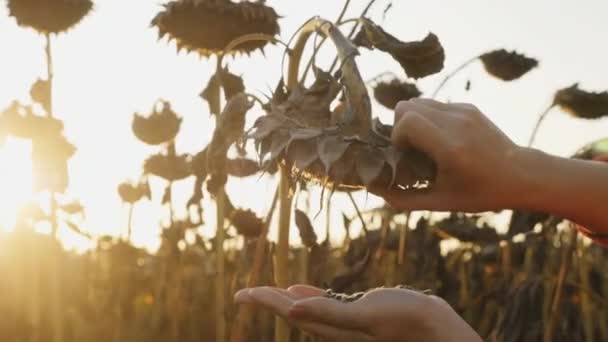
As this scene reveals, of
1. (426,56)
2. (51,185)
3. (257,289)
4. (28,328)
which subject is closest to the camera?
(257,289)

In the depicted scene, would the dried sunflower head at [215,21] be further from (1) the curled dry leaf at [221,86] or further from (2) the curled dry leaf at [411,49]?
(2) the curled dry leaf at [411,49]

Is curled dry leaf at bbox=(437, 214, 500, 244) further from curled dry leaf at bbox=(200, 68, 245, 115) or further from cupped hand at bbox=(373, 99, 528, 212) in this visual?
cupped hand at bbox=(373, 99, 528, 212)

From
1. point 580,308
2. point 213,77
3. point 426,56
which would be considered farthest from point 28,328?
point 426,56

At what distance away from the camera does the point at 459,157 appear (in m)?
1.58

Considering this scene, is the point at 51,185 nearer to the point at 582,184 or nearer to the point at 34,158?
the point at 34,158

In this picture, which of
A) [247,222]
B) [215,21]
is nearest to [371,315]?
[215,21]

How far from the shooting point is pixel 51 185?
3520mm

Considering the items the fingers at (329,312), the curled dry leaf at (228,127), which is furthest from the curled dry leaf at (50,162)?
the fingers at (329,312)

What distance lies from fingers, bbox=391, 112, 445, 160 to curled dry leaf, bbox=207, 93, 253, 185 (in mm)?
622

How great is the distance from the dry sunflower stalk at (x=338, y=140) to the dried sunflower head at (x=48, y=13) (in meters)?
2.14

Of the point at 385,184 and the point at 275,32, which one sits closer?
the point at 385,184

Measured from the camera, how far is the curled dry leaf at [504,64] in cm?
377

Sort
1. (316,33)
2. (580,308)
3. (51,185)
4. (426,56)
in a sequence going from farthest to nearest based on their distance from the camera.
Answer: (580,308) < (51,185) < (316,33) < (426,56)

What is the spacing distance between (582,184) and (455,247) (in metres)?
4.84
